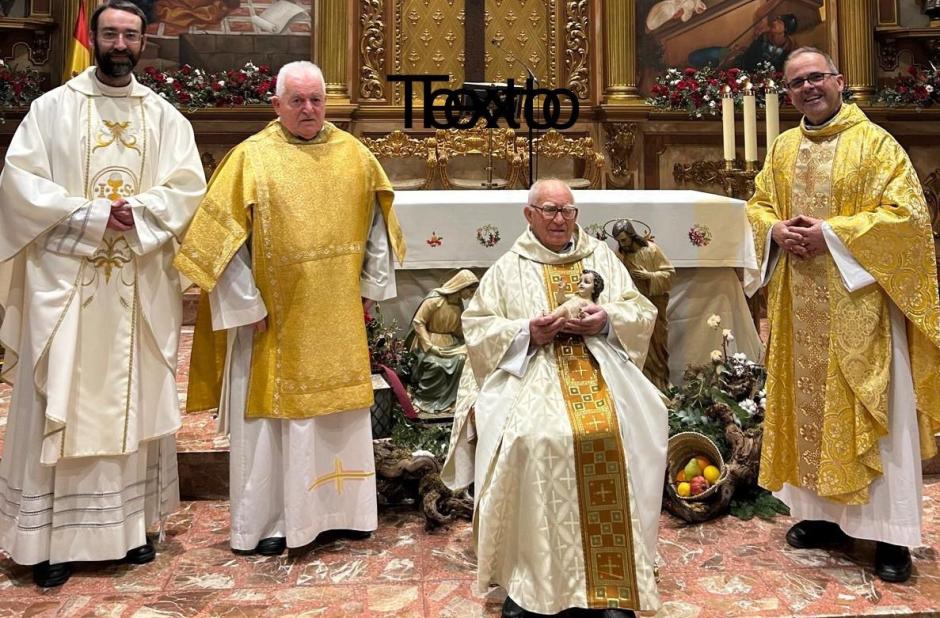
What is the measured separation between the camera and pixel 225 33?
8625 mm

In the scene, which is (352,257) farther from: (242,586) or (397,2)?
(397,2)

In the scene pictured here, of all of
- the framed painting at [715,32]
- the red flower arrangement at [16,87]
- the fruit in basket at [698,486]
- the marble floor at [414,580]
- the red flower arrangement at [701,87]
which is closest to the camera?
the marble floor at [414,580]

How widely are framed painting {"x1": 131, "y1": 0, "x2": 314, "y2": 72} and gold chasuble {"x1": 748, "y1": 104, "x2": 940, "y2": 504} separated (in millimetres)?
6409

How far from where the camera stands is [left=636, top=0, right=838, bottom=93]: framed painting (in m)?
8.88

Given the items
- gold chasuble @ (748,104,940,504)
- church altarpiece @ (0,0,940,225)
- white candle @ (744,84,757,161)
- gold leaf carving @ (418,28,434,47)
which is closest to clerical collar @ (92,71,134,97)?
gold chasuble @ (748,104,940,504)

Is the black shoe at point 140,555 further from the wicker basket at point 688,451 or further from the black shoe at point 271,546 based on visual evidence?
the wicker basket at point 688,451

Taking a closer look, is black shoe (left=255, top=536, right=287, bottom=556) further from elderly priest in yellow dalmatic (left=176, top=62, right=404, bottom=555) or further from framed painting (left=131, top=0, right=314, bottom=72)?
framed painting (left=131, top=0, right=314, bottom=72)

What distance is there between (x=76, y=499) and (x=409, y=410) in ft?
5.22

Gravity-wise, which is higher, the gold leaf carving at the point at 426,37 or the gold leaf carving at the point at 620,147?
the gold leaf carving at the point at 426,37

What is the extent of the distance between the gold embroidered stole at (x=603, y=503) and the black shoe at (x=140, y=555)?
1.77 meters

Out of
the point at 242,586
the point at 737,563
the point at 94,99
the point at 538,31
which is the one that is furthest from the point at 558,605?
the point at 538,31

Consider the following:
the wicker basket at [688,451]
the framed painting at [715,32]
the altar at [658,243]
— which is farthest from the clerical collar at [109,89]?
the framed painting at [715,32]

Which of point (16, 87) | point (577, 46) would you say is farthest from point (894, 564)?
point (16, 87)

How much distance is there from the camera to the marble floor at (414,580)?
9.88 ft
